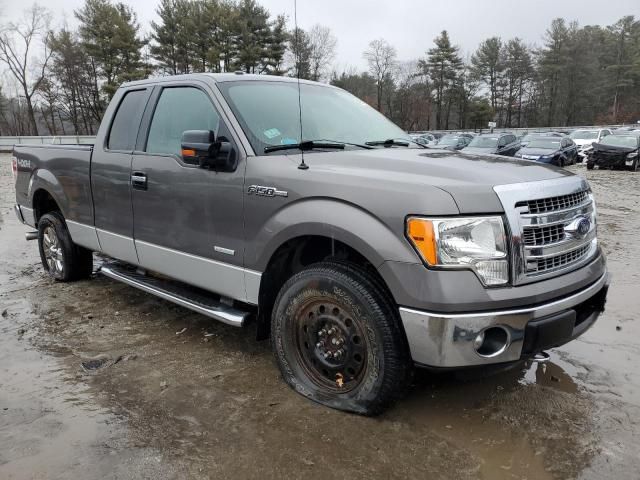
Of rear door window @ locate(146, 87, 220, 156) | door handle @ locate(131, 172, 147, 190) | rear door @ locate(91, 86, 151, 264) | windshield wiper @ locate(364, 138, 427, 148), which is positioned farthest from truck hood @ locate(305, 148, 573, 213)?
rear door @ locate(91, 86, 151, 264)

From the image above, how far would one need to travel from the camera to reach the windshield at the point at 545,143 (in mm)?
22188

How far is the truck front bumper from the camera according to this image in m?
2.51

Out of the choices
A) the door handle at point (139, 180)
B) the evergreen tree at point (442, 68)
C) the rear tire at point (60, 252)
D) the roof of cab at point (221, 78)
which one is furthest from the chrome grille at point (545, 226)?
the evergreen tree at point (442, 68)

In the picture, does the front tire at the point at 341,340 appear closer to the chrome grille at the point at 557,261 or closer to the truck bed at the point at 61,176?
the chrome grille at the point at 557,261

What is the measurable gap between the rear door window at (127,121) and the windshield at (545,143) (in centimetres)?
2060

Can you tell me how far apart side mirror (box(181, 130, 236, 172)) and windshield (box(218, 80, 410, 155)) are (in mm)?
182

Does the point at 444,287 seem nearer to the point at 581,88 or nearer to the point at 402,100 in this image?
the point at 402,100

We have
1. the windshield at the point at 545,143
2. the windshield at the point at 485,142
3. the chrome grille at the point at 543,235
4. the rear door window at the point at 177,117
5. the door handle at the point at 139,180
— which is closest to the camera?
the chrome grille at the point at 543,235

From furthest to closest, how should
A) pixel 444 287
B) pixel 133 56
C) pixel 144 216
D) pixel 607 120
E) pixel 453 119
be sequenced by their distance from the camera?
pixel 453 119 < pixel 607 120 < pixel 133 56 < pixel 144 216 < pixel 444 287

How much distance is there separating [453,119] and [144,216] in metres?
78.7

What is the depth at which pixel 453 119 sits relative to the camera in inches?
3059

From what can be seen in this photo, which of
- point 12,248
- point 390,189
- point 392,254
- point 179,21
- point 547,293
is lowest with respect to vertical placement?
point 12,248

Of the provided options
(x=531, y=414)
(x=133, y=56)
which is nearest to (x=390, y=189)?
(x=531, y=414)

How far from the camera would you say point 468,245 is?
8.32ft
